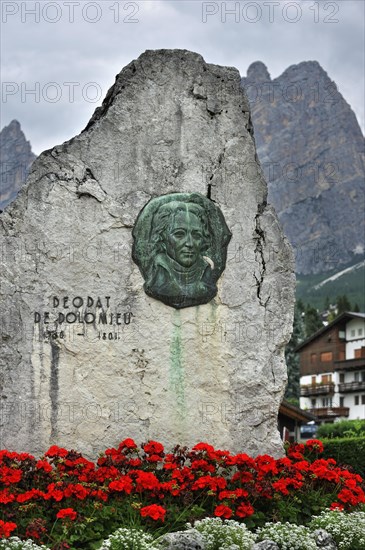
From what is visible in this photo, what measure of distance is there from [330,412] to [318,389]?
3563mm

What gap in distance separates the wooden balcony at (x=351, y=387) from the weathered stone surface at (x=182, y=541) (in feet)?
192

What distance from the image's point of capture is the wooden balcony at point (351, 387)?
62.9m

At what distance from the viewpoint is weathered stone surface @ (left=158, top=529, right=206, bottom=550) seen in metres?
6.32

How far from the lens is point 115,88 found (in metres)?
9.23

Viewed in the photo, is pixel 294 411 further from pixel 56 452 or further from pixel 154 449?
pixel 56 452

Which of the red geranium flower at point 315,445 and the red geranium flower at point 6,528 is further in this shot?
the red geranium flower at point 315,445

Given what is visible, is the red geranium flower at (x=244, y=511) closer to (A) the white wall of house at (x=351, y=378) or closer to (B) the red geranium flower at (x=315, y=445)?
(B) the red geranium flower at (x=315, y=445)

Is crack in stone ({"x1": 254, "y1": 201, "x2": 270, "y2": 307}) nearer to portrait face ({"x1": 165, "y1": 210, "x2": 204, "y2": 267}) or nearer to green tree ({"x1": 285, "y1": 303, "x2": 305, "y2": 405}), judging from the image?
portrait face ({"x1": 165, "y1": 210, "x2": 204, "y2": 267})

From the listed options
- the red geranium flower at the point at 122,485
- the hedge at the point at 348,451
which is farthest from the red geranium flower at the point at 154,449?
the hedge at the point at 348,451

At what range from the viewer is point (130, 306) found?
871cm

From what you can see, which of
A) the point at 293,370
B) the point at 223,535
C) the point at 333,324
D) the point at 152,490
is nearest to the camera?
the point at 223,535

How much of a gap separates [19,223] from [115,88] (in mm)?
1997

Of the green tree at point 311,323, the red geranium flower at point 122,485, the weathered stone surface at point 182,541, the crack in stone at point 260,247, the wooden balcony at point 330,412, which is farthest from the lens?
the green tree at point 311,323

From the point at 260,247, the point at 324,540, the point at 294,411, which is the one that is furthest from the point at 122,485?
the point at 294,411
